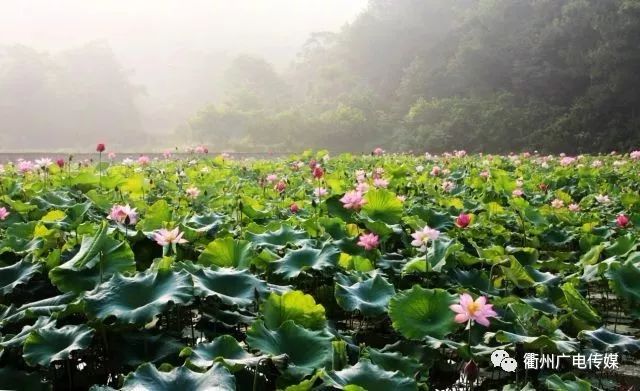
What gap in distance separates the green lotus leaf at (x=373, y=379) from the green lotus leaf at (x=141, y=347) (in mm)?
419

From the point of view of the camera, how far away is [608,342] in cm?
154

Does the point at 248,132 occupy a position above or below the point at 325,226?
above

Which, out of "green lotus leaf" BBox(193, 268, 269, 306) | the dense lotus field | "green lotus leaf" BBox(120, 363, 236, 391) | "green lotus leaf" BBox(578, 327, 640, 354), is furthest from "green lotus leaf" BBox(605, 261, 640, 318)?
"green lotus leaf" BBox(120, 363, 236, 391)

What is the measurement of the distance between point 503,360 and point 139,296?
87 cm

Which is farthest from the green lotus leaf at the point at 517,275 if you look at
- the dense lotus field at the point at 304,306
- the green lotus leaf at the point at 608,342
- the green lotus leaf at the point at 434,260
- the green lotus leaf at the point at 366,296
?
the green lotus leaf at the point at 366,296

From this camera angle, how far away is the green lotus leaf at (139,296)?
4.21 feet

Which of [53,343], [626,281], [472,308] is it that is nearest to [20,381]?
[53,343]

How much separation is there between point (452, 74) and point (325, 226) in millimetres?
22174

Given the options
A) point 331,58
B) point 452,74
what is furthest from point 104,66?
point 452,74

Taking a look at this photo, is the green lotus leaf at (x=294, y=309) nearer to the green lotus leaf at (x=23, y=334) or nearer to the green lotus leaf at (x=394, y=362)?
the green lotus leaf at (x=394, y=362)

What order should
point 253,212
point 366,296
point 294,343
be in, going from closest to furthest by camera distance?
point 294,343
point 366,296
point 253,212

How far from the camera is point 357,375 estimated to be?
45.3 inches

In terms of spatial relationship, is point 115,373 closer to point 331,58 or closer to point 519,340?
point 519,340

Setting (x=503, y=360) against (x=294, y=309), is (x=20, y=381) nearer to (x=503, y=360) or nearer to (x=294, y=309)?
(x=294, y=309)
